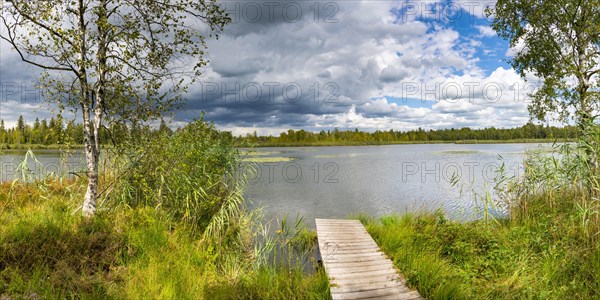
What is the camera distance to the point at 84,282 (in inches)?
173

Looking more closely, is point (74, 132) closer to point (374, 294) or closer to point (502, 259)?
point (374, 294)

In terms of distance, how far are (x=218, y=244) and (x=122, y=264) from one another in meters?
2.07

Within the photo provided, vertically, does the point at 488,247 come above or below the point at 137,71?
below

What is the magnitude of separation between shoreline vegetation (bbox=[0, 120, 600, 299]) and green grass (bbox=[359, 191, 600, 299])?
0.03m

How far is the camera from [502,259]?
20.0 feet

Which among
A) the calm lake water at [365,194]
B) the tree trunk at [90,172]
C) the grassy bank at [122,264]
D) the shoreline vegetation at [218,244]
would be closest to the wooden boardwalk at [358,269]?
the shoreline vegetation at [218,244]

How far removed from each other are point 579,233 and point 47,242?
33.4 ft

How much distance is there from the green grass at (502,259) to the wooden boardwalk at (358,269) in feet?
1.04

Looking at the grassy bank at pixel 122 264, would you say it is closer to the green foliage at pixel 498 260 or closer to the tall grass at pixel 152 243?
the tall grass at pixel 152 243

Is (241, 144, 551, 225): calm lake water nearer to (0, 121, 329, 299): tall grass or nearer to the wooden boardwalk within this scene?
the wooden boardwalk

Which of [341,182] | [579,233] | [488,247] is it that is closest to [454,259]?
[488,247]

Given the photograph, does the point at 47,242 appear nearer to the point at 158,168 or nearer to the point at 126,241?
the point at 126,241

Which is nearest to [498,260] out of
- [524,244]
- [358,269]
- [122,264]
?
[524,244]

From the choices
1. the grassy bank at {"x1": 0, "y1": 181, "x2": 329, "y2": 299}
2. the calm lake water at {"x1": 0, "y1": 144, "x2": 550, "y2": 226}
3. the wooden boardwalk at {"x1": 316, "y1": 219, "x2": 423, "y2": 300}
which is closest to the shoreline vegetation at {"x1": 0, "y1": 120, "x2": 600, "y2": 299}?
the grassy bank at {"x1": 0, "y1": 181, "x2": 329, "y2": 299}
